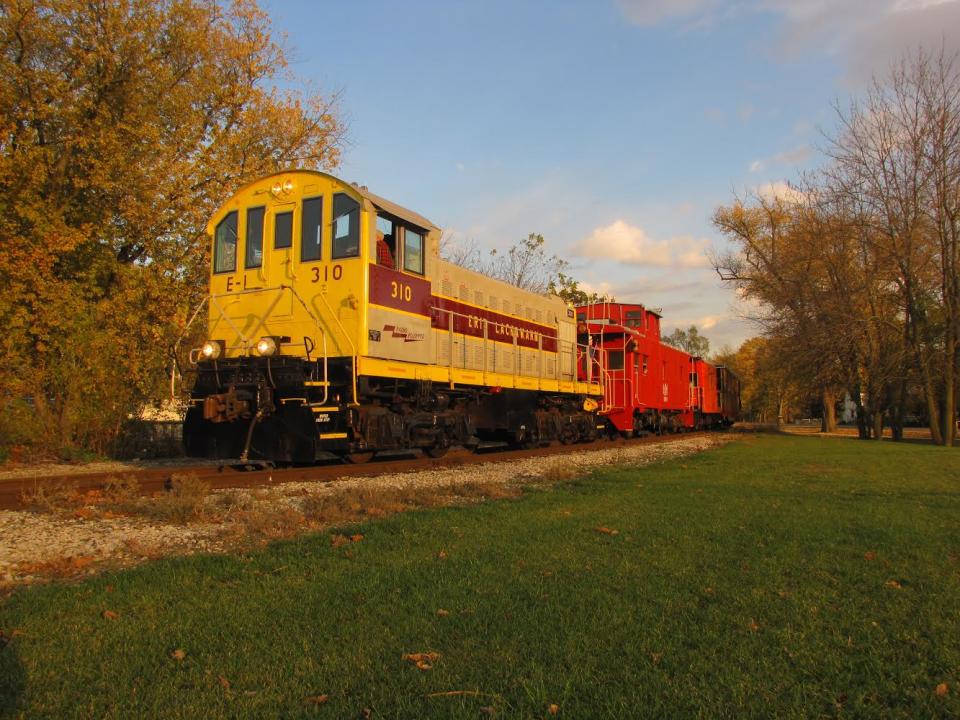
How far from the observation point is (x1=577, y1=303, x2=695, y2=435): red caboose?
70.5 feet

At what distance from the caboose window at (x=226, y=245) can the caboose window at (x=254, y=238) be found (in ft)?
1.19

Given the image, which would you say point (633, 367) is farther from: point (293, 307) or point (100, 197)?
point (100, 197)

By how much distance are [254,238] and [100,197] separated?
23.5 feet

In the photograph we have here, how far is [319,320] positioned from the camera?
10.9 metres

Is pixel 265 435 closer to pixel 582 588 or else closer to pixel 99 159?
pixel 582 588

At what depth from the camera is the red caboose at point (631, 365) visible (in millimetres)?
21500

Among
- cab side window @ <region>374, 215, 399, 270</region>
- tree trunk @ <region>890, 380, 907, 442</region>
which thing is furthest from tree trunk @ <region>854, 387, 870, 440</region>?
cab side window @ <region>374, 215, 399, 270</region>

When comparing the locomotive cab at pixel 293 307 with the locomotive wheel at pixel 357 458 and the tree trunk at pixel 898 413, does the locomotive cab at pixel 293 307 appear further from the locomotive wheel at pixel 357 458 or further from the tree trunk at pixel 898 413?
the tree trunk at pixel 898 413

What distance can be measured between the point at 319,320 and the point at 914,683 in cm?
923

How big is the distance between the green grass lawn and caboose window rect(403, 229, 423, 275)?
6.19m

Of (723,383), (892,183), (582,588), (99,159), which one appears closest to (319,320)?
(582,588)

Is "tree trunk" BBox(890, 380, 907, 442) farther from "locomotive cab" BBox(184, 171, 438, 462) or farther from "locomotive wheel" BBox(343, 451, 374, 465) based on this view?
"locomotive wheel" BBox(343, 451, 374, 465)

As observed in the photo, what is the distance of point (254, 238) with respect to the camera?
11773 mm

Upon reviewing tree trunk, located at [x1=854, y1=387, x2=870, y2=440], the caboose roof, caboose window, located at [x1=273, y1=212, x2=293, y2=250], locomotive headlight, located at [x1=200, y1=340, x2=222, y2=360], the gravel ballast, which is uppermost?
caboose window, located at [x1=273, y1=212, x2=293, y2=250]
